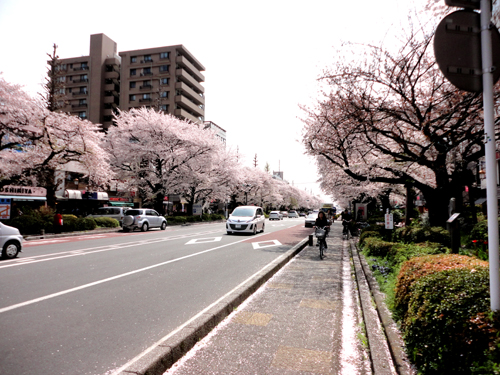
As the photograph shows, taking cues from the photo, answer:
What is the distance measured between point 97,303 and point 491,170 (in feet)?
19.0

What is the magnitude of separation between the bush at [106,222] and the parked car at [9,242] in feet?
46.7

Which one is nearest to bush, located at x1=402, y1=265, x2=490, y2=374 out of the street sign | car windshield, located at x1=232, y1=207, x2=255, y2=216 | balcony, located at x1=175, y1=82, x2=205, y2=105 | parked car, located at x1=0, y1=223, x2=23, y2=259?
the street sign

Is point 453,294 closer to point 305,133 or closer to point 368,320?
point 368,320

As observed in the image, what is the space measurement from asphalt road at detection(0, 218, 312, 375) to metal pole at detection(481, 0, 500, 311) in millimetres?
3573

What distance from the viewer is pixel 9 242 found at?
10070mm

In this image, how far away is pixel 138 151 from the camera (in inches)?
1246

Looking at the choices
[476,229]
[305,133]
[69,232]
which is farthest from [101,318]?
[69,232]

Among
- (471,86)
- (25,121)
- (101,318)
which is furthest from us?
(25,121)

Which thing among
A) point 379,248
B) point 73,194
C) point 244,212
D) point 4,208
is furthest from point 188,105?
point 379,248

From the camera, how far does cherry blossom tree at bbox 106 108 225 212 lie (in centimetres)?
3216

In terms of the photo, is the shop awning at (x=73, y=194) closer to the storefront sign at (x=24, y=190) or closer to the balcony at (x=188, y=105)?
the storefront sign at (x=24, y=190)

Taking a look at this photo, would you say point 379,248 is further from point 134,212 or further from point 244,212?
point 134,212

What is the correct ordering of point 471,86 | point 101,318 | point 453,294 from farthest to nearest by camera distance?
point 101,318
point 453,294
point 471,86

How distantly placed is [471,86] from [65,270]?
9.21 m
